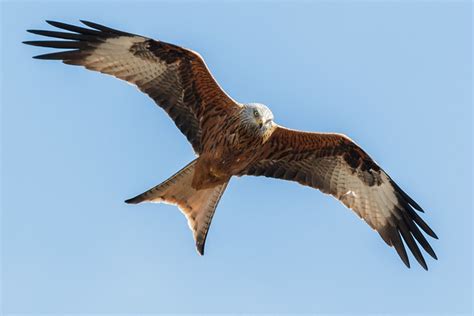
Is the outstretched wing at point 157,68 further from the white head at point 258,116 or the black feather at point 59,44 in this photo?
the white head at point 258,116

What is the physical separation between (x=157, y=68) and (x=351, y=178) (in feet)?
11.6

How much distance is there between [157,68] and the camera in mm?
14430

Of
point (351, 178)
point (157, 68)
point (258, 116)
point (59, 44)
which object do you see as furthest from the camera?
point (351, 178)

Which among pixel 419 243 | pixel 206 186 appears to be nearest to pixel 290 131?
pixel 206 186

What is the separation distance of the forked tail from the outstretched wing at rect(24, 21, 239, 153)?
20.8 inches

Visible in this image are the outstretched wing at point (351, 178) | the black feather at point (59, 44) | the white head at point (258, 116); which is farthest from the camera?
the outstretched wing at point (351, 178)

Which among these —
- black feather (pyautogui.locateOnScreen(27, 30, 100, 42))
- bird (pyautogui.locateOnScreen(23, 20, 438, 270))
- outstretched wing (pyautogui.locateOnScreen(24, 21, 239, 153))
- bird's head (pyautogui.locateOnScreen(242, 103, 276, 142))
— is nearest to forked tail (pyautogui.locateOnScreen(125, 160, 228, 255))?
bird (pyautogui.locateOnScreen(23, 20, 438, 270))

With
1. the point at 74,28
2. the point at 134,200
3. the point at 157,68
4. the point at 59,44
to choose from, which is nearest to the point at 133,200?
the point at 134,200

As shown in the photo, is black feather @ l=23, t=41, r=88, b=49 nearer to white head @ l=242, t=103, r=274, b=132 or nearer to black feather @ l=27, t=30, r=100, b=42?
black feather @ l=27, t=30, r=100, b=42

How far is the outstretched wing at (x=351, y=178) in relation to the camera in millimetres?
14680

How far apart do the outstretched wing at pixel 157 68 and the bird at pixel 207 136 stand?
2cm

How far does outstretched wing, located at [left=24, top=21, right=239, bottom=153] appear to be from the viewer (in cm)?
1417

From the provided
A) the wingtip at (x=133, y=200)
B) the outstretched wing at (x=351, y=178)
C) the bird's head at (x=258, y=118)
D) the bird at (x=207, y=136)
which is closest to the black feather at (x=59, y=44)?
the bird at (x=207, y=136)

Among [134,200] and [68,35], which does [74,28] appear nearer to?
[68,35]
